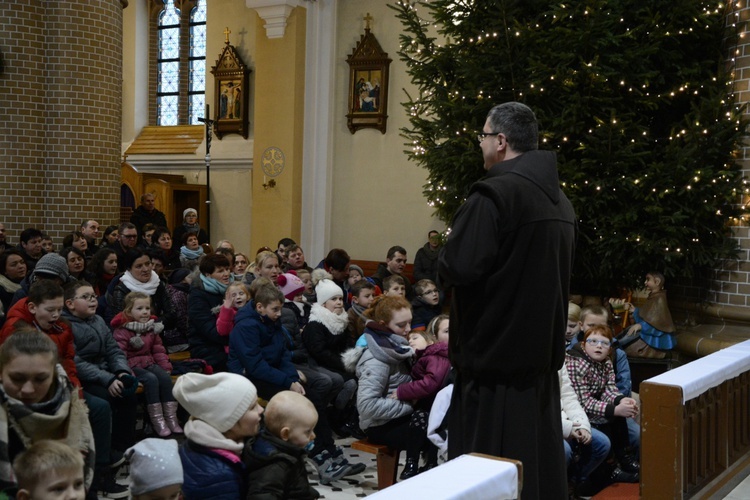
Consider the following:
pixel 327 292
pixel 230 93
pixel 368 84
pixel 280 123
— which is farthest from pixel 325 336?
pixel 230 93

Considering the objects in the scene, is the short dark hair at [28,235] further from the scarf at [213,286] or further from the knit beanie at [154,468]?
the knit beanie at [154,468]

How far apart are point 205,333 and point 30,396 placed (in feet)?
10.3

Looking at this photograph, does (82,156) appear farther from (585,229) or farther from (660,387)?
(660,387)

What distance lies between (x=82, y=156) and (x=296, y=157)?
3.44 meters

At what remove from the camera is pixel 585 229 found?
7.05 meters

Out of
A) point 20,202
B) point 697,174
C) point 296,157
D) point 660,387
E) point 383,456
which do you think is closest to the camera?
point 660,387

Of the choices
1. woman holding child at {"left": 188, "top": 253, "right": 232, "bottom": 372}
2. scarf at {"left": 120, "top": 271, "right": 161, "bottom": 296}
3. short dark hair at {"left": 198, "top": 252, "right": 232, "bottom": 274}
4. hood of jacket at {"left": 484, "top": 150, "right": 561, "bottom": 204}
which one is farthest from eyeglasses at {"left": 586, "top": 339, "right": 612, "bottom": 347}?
scarf at {"left": 120, "top": 271, "right": 161, "bottom": 296}

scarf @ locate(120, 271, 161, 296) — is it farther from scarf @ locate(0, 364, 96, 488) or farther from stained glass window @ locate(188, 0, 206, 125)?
stained glass window @ locate(188, 0, 206, 125)

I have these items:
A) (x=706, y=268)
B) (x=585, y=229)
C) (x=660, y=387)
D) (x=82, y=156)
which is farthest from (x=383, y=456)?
(x=82, y=156)

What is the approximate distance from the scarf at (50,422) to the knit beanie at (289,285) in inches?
140

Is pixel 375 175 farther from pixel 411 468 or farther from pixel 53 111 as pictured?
pixel 411 468

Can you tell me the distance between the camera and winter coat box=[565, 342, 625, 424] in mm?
4883

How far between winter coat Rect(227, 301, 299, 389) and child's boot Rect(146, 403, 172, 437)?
0.56 metres

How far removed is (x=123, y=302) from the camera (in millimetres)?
6262
